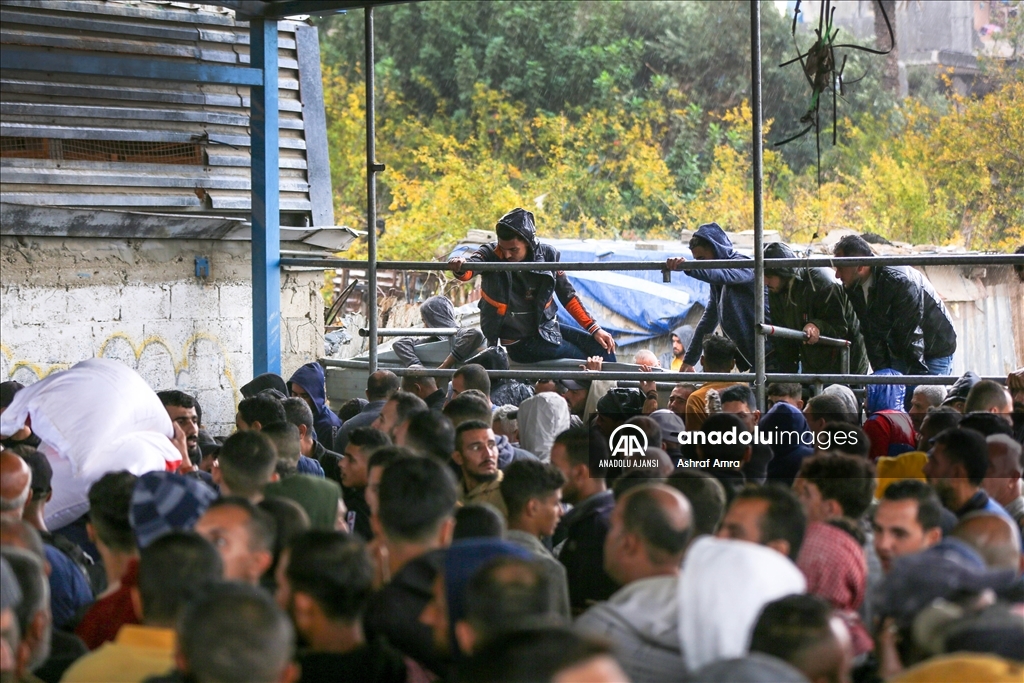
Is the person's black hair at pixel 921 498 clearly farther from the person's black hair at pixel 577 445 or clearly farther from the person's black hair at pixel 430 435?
the person's black hair at pixel 430 435

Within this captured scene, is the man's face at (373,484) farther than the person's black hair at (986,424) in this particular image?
No

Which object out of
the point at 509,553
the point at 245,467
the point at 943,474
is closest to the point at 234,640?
the point at 509,553

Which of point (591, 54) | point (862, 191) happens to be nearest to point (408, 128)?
point (591, 54)

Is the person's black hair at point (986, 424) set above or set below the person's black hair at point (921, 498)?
above

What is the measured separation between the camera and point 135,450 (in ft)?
18.0

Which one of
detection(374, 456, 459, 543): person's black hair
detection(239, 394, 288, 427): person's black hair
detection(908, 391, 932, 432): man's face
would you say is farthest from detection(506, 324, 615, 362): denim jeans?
detection(374, 456, 459, 543): person's black hair

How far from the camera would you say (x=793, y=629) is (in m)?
2.75

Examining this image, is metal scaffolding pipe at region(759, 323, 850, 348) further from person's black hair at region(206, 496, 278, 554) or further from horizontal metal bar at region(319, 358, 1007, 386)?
person's black hair at region(206, 496, 278, 554)

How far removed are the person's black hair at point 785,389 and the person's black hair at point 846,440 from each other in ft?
4.62

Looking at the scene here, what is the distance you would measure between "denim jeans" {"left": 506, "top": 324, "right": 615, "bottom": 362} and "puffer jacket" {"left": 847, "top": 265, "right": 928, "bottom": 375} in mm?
1776

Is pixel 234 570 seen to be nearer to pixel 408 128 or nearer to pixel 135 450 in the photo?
pixel 135 450

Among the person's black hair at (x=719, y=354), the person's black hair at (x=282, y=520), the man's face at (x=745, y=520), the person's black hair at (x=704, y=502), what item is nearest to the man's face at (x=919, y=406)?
the person's black hair at (x=719, y=354)

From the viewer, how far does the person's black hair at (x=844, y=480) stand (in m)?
4.25

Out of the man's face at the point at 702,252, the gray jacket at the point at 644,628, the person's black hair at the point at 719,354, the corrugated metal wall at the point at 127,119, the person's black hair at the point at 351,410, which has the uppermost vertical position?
the corrugated metal wall at the point at 127,119
